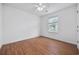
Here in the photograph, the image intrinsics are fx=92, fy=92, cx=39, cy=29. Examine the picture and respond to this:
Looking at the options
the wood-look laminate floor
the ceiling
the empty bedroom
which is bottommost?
the wood-look laminate floor

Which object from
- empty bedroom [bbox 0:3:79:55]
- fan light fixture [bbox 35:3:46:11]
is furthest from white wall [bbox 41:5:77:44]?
fan light fixture [bbox 35:3:46:11]

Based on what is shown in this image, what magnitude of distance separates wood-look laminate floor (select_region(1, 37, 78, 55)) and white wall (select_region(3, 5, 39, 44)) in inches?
3.8

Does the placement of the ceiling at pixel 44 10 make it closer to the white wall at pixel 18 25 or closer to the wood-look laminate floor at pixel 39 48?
the white wall at pixel 18 25

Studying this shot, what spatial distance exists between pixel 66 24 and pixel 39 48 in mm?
611

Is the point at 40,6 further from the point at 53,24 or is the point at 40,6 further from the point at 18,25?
the point at 18,25

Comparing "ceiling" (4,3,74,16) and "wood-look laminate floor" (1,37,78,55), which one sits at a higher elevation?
"ceiling" (4,3,74,16)

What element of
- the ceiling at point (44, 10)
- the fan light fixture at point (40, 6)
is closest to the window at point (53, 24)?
the ceiling at point (44, 10)

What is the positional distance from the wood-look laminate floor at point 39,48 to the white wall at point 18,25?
0.10m

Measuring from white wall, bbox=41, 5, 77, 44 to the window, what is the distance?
2.0 inches

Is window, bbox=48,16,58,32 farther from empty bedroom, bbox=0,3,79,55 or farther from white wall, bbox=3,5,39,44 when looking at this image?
white wall, bbox=3,5,39,44

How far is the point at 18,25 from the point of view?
5.13ft

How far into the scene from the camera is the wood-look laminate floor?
1509 millimetres

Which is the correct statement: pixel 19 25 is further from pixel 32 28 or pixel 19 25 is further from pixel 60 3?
pixel 60 3
